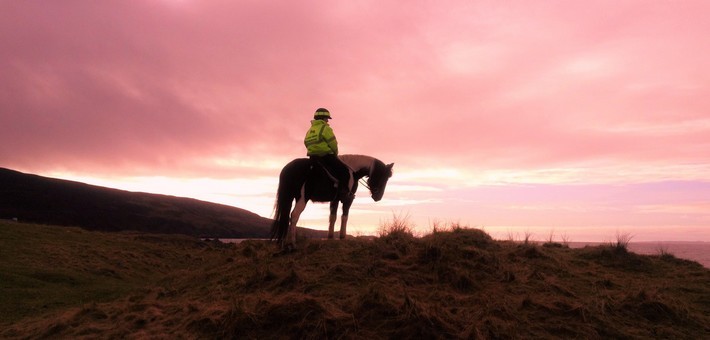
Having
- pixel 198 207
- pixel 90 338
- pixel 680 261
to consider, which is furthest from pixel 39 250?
pixel 198 207

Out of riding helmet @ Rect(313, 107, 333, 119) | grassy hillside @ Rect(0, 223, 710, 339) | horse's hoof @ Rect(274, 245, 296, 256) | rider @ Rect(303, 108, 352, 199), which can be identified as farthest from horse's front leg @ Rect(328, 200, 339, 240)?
riding helmet @ Rect(313, 107, 333, 119)

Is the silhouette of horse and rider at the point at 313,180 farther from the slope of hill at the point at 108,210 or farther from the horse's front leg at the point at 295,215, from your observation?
the slope of hill at the point at 108,210

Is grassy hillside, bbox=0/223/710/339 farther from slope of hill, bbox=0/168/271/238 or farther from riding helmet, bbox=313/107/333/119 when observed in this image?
slope of hill, bbox=0/168/271/238

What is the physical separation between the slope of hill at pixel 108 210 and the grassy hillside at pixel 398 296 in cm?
8141

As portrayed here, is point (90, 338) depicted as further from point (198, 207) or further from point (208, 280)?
point (198, 207)

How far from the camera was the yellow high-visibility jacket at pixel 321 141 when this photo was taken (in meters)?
11.8

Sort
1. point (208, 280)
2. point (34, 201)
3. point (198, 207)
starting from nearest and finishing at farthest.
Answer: point (208, 280) < point (34, 201) < point (198, 207)

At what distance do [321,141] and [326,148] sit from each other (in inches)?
8.4

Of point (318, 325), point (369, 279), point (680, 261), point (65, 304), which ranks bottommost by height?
point (65, 304)

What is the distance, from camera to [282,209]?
468 inches

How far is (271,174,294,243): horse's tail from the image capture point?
38.9 ft

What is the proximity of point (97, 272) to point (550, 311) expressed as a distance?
Answer: 16000mm

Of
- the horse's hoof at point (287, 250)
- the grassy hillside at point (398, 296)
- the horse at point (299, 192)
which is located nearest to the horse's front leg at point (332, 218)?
the horse at point (299, 192)

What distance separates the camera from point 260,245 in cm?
1591
